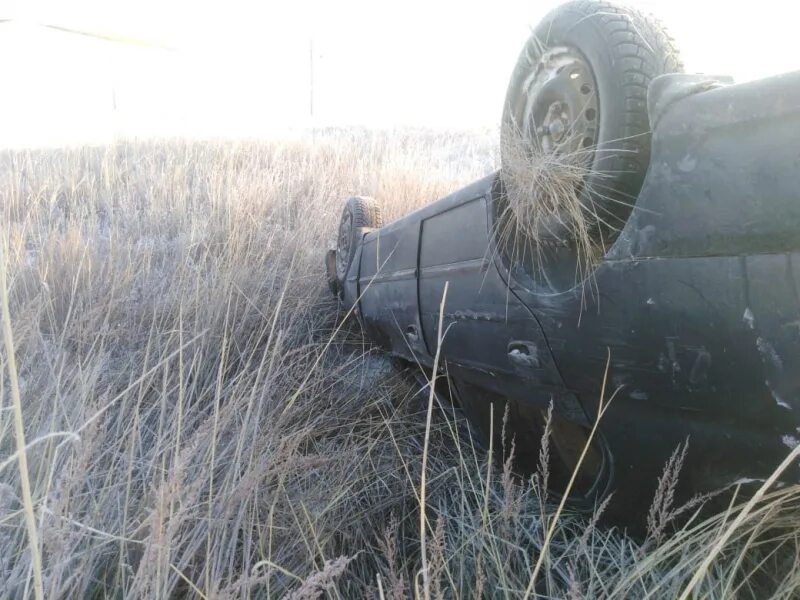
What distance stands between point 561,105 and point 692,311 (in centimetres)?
68

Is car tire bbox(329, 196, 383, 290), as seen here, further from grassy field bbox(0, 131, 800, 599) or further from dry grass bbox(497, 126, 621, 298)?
dry grass bbox(497, 126, 621, 298)

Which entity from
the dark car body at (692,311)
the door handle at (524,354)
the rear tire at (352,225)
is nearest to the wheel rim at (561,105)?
the dark car body at (692,311)

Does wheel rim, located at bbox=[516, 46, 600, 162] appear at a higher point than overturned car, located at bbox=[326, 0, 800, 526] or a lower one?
higher

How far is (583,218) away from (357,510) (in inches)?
48.3

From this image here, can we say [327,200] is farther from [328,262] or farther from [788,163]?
[788,163]

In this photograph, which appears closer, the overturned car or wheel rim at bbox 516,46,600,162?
the overturned car

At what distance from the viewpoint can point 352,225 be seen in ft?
10.6

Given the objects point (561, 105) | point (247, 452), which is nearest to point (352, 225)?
point (247, 452)

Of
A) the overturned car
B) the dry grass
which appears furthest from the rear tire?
the dry grass

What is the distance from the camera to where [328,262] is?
141 inches

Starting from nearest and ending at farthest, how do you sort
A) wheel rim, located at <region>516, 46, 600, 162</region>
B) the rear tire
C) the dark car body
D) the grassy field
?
the dark car body
the grassy field
wheel rim, located at <region>516, 46, 600, 162</region>
the rear tire

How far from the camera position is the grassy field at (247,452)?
50.3 inches

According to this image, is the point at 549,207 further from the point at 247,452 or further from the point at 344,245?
the point at 344,245

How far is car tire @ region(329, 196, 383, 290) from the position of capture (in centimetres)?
318
